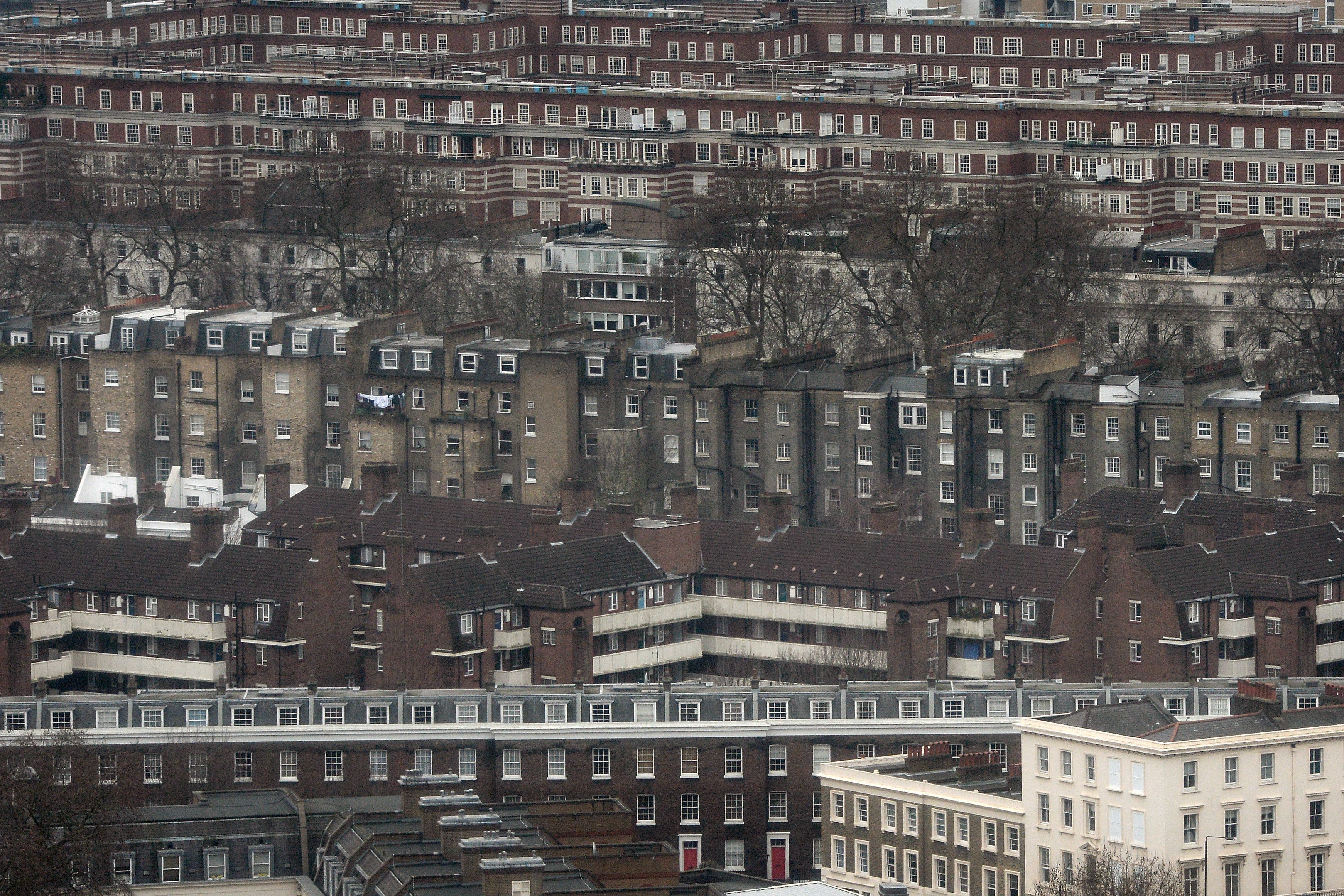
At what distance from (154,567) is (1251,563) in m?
37.9

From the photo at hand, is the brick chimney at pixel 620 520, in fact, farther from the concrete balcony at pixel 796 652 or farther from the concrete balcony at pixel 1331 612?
the concrete balcony at pixel 1331 612

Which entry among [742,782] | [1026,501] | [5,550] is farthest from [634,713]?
[1026,501]

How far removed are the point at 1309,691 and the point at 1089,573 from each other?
60.6ft

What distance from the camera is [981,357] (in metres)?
188

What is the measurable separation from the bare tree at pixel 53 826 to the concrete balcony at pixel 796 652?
3525 cm

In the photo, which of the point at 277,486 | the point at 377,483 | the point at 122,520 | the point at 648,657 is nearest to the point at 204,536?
the point at 122,520

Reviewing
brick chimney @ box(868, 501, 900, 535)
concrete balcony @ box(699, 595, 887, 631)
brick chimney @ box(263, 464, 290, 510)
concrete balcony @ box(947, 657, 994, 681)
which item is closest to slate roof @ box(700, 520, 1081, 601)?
concrete balcony @ box(699, 595, 887, 631)

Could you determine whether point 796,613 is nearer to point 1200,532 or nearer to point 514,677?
point 514,677

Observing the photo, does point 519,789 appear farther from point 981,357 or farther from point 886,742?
point 981,357

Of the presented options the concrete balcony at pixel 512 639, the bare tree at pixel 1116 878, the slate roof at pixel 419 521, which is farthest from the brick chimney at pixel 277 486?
the bare tree at pixel 1116 878

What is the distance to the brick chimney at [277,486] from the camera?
589 ft

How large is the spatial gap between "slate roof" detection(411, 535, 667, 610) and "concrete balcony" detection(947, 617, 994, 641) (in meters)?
11.1

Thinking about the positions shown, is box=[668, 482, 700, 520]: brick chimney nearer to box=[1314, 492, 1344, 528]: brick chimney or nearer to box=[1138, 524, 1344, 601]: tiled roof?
box=[1138, 524, 1344, 601]: tiled roof

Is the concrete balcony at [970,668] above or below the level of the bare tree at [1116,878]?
above
